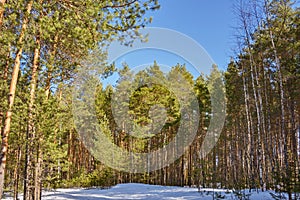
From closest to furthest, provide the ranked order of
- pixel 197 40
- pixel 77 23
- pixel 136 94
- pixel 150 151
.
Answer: pixel 77 23 → pixel 197 40 → pixel 136 94 → pixel 150 151

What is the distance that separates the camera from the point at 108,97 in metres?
28.5

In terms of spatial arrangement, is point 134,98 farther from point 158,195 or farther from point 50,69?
point 50,69

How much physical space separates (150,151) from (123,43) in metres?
23.0

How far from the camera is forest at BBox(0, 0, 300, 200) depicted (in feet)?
16.6

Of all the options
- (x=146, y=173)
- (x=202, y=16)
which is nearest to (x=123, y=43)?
(x=202, y=16)

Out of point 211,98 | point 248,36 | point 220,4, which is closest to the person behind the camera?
point 248,36

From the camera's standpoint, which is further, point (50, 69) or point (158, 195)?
point (158, 195)

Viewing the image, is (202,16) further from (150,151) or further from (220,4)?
(150,151)

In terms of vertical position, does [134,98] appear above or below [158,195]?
above

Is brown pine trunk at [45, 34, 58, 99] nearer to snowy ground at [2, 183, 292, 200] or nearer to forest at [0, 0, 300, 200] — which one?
forest at [0, 0, 300, 200]

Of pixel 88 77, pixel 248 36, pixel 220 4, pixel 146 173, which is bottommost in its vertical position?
pixel 146 173

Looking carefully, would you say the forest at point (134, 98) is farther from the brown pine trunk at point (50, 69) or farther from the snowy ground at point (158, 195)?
the snowy ground at point (158, 195)

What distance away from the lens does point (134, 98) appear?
2622 centimetres

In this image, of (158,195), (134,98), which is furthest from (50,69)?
(134,98)
